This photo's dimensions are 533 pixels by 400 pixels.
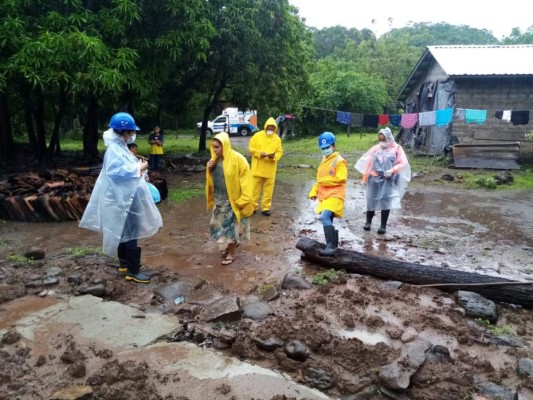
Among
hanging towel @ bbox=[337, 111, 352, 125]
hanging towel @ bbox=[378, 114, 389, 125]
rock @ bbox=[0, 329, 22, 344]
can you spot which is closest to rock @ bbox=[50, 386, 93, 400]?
rock @ bbox=[0, 329, 22, 344]

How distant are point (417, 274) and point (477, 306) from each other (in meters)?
0.74

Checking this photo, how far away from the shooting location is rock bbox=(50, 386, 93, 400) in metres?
2.70

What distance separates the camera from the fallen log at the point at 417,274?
175 inches

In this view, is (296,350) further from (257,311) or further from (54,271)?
(54,271)

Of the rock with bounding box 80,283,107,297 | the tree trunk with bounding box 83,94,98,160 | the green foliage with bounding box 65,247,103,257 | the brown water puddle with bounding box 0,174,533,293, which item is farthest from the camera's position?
the tree trunk with bounding box 83,94,98,160

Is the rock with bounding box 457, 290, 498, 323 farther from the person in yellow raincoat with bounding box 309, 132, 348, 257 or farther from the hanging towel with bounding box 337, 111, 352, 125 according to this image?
the hanging towel with bounding box 337, 111, 352, 125

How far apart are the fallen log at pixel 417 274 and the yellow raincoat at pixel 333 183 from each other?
0.51 m

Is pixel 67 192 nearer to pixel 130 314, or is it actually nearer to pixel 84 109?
pixel 130 314

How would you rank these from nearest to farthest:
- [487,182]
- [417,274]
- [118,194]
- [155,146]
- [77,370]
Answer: [77,370], [118,194], [417,274], [487,182], [155,146]

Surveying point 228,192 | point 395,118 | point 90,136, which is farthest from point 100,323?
point 395,118

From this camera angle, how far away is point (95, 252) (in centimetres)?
579

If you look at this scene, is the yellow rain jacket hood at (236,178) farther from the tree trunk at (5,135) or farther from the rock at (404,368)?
the tree trunk at (5,135)

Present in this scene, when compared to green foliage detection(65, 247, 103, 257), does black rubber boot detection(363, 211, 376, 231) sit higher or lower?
higher

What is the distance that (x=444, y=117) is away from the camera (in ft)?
50.1
